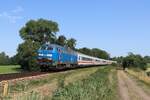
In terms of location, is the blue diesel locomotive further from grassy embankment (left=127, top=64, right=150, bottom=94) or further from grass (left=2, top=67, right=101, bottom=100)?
grass (left=2, top=67, right=101, bottom=100)

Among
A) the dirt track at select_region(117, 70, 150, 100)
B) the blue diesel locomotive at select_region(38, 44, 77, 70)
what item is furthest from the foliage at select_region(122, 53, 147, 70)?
the dirt track at select_region(117, 70, 150, 100)

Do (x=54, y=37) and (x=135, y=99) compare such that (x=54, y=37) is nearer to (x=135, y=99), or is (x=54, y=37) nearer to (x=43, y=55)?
(x=43, y=55)

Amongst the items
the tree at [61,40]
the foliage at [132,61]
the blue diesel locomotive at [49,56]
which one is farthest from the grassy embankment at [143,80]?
the tree at [61,40]

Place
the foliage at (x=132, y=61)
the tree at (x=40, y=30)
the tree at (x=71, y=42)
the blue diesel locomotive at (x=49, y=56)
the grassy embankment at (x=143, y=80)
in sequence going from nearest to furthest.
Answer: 1. the grassy embankment at (x=143, y=80)
2. the blue diesel locomotive at (x=49, y=56)
3. the foliage at (x=132, y=61)
4. the tree at (x=40, y=30)
5. the tree at (x=71, y=42)

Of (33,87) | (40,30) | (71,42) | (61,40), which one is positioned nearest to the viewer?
(33,87)

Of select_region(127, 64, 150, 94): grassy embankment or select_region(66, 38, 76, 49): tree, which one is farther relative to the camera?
select_region(66, 38, 76, 49): tree

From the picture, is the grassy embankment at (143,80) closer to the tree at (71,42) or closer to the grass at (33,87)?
the grass at (33,87)

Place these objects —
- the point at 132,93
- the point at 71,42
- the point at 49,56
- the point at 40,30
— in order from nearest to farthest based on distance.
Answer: the point at 132,93 < the point at 49,56 < the point at 40,30 < the point at 71,42

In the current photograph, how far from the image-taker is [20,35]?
114 m

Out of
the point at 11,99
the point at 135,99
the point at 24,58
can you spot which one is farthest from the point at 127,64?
the point at 11,99

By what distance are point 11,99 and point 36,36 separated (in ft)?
324

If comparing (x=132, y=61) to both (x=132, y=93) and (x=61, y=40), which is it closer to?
(x=61, y=40)

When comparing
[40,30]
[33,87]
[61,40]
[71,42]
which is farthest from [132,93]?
[71,42]

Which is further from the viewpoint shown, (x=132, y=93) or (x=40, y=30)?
(x=40, y=30)
